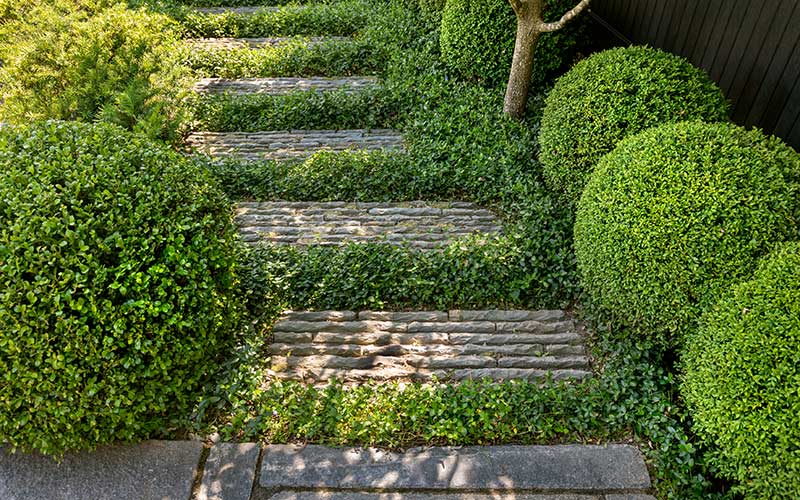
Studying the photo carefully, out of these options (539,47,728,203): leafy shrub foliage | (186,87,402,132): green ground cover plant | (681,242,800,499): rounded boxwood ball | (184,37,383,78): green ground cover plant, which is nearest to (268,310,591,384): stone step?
(681,242,800,499): rounded boxwood ball

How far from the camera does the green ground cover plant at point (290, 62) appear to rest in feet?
25.9

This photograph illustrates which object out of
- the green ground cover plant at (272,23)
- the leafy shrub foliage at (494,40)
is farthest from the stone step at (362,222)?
the green ground cover plant at (272,23)

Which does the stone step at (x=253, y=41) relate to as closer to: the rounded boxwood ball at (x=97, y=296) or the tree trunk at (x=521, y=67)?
the tree trunk at (x=521, y=67)

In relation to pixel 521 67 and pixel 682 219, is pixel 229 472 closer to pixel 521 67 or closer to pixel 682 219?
pixel 682 219

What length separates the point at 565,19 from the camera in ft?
17.0

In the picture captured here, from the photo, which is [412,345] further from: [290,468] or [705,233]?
[705,233]

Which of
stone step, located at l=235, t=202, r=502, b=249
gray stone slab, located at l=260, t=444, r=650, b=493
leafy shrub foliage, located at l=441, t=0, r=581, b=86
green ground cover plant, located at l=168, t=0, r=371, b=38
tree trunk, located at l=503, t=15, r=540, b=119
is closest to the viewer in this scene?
gray stone slab, located at l=260, t=444, r=650, b=493

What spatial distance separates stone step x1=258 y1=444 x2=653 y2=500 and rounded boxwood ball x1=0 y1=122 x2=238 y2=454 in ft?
2.78

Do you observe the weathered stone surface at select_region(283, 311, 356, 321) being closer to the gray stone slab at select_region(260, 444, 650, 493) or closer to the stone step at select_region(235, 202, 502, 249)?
the stone step at select_region(235, 202, 502, 249)

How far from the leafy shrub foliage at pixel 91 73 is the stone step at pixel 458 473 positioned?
3.85 meters

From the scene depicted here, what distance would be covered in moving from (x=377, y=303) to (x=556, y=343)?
139 cm

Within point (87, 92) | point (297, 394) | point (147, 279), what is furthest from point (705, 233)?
point (87, 92)

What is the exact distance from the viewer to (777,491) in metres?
2.83

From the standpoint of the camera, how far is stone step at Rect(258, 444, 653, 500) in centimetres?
316
